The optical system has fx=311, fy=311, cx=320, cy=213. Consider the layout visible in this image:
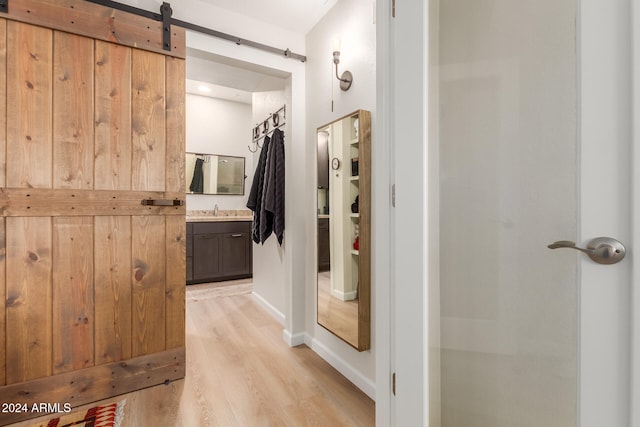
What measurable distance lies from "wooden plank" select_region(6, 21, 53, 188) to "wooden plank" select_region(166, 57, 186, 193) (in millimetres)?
569

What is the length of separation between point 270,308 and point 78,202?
1.96 m

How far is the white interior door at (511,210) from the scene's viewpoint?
2.19ft

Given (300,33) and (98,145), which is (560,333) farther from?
(300,33)

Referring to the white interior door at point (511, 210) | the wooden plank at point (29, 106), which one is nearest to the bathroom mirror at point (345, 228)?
the white interior door at point (511, 210)

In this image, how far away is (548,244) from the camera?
80 centimetres

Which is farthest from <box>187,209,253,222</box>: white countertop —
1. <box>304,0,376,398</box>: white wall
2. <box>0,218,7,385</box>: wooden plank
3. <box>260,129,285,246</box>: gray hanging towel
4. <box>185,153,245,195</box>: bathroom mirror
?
<box>0,218,7,385</box>: wooden plank

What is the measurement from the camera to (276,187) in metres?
2.69

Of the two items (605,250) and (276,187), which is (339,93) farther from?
(605,250)

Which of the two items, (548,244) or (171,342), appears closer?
(548,244)

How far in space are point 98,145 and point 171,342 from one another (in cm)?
125

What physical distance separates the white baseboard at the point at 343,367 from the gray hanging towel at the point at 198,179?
122 inches

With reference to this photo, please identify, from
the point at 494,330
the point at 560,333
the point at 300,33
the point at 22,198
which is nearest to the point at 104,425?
the point at 22,198

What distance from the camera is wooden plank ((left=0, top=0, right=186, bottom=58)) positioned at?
160 centimetres

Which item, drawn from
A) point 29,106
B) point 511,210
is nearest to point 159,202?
point 29,106
